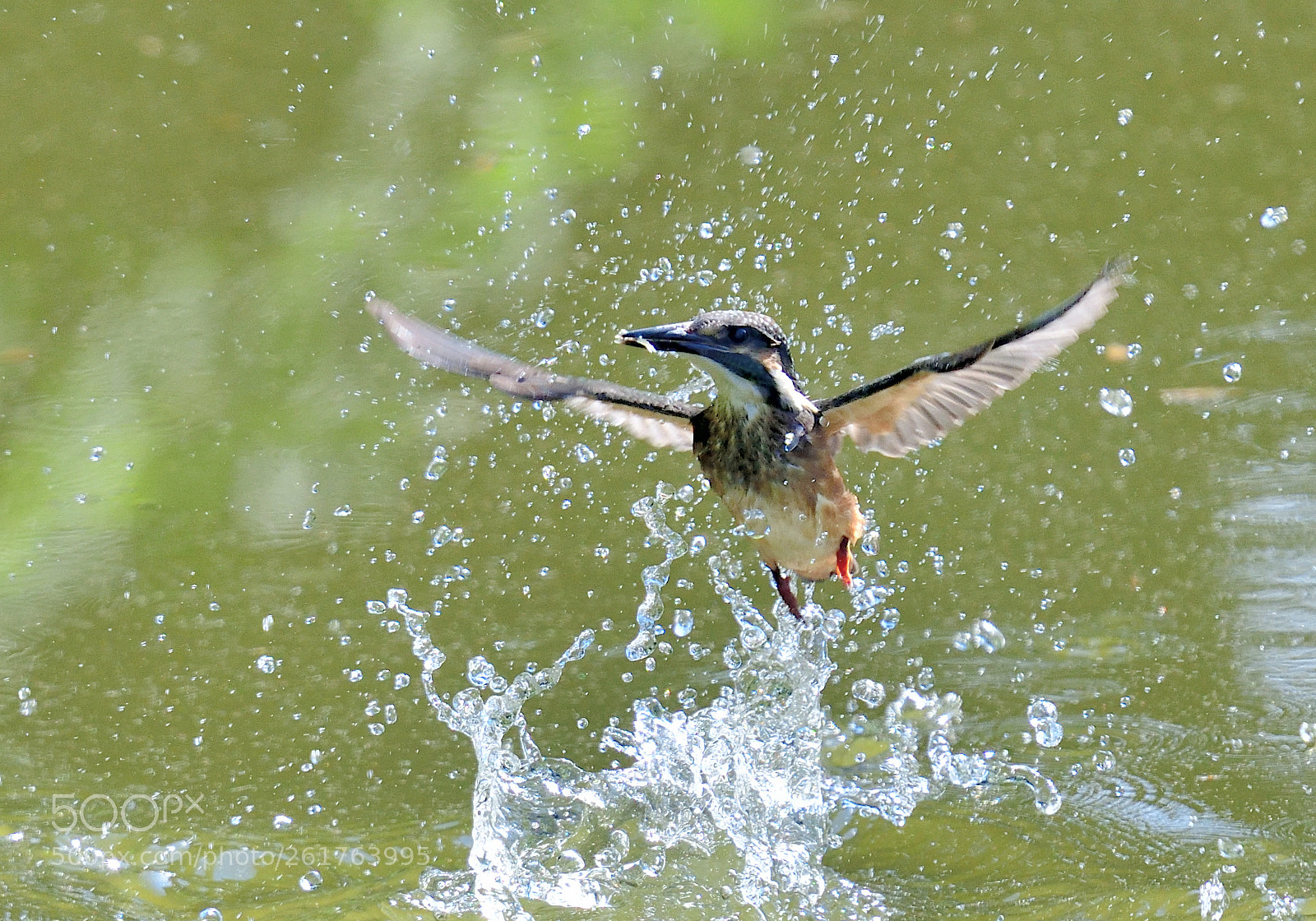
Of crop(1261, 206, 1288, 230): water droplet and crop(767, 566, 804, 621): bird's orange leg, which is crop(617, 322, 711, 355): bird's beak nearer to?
crop(767, 566, 804, 621): bird's orange leg

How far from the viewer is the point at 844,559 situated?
3.98m

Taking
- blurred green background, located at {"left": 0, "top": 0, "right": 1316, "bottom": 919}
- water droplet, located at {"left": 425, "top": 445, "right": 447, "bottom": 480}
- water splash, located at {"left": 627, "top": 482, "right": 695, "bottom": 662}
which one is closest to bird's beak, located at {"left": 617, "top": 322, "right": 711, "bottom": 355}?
water splash, located at {"left": 627, "top": 482, "right": 695, "bottom": 662}

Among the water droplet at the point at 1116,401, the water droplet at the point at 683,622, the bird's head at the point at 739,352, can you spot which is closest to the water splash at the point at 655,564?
the water droplet at the point at 683,622

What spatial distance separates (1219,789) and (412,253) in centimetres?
397

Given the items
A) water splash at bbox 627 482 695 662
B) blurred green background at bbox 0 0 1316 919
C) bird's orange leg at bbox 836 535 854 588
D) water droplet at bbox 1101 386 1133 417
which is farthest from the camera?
water droplet at bbox 1101 386 1133 417

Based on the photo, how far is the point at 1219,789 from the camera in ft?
12.7

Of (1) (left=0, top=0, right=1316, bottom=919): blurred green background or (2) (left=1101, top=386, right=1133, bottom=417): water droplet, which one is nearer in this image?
(1) (left=0, top=0, right=1316, bottom=919): blurred green background

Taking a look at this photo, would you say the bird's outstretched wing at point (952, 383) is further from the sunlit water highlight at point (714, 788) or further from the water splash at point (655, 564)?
the water splash at point (655, 564)

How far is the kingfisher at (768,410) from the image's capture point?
3568 millimetres

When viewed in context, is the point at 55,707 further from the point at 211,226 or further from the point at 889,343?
the point at 889,343

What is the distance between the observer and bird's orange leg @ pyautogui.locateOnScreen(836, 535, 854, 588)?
155 inches

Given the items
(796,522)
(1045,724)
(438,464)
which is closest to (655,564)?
(438,464)

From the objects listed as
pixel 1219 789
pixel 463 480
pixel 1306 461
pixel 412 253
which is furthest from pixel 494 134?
pixel 1219 789

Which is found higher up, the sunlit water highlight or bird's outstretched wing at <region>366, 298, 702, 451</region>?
bird's outstretched wing at <region>366, 298, 702, 451</region>
